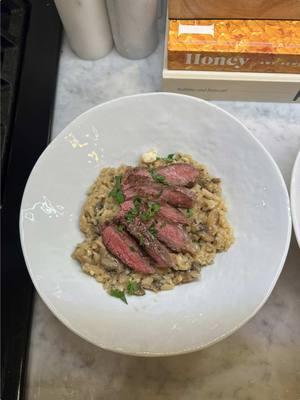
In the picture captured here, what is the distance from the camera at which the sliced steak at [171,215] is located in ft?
3.69

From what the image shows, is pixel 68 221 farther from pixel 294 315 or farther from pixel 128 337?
pixel 294 315

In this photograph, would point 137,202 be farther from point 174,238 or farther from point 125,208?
point 174,238

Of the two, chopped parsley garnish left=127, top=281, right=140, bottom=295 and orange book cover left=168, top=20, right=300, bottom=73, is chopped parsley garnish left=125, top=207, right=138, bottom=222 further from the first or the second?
orange book cover left=168, top=20, right=300, bottom=73

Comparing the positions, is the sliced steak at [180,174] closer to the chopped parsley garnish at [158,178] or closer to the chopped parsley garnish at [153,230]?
the chopped parsley garnish at [158,178]

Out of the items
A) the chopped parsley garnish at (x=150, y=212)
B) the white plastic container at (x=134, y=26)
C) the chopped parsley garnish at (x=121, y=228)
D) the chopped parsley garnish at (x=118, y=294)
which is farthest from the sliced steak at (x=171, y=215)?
the white plastic container at (x=134, y=26)

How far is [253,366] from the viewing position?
1137 millimetres

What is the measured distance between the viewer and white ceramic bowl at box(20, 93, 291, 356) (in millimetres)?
993

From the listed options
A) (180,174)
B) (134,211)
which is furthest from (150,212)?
(180,174)

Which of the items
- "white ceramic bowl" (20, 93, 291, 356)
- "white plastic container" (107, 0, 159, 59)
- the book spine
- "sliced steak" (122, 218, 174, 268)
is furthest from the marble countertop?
"white plastic container" (107, 0, 159, 59)

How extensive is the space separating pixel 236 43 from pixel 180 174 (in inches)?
18.0

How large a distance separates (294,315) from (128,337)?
1.78 feet

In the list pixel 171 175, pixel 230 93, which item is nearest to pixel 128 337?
pixel 171 175

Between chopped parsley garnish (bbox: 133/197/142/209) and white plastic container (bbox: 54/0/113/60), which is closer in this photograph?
chopped parsley garnish (bbox: 133/197/142/209)

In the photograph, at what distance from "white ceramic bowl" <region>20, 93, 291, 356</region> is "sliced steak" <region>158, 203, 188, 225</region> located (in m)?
0.16
